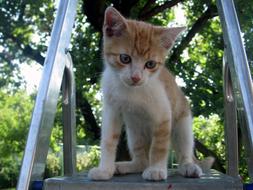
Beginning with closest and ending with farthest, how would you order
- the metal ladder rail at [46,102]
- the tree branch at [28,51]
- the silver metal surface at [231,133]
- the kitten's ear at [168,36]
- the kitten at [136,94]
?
the metal ladder rail at [46,102] < the kitten at [136,94] < the kitten's ear at [168,36] < the silver metal surface at [231,133] < the tree branch at [28,51]

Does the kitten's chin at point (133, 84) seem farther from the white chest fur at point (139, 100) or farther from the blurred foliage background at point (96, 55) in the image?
the blurred foliage background at point (96, 55)

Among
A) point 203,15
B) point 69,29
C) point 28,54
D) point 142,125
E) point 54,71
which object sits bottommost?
point 142,125

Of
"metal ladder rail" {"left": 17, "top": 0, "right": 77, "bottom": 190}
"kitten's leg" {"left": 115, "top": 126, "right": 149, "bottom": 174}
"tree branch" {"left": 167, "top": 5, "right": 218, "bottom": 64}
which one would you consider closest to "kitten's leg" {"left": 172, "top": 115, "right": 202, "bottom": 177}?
"kitten's leg" {"left": 115, "top": 126, "right": 149, "bottom": 174}

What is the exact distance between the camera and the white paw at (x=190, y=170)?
1439 millimetres

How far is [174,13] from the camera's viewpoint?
16.3 ft

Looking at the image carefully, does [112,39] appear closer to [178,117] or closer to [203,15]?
[178,117]

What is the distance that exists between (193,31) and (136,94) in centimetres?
315

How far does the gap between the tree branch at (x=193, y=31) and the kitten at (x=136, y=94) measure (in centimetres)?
267

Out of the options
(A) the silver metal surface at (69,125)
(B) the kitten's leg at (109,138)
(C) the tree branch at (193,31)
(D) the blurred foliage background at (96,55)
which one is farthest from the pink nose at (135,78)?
(C) the tree branch at (193,31)

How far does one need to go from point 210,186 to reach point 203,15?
3.48 meters

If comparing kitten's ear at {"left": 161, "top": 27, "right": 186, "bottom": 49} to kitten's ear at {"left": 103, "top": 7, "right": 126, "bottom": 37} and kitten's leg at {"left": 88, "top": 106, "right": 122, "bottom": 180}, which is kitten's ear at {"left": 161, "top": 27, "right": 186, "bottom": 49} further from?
kitten's leg at {"left": 88, "top": 106, "right": 122, "bottom": 180}

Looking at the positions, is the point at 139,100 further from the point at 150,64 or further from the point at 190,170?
the point at 190,170

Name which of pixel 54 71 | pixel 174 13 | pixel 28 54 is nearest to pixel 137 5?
pixel 174 13

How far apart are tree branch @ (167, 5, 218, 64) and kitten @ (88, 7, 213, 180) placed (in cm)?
267
